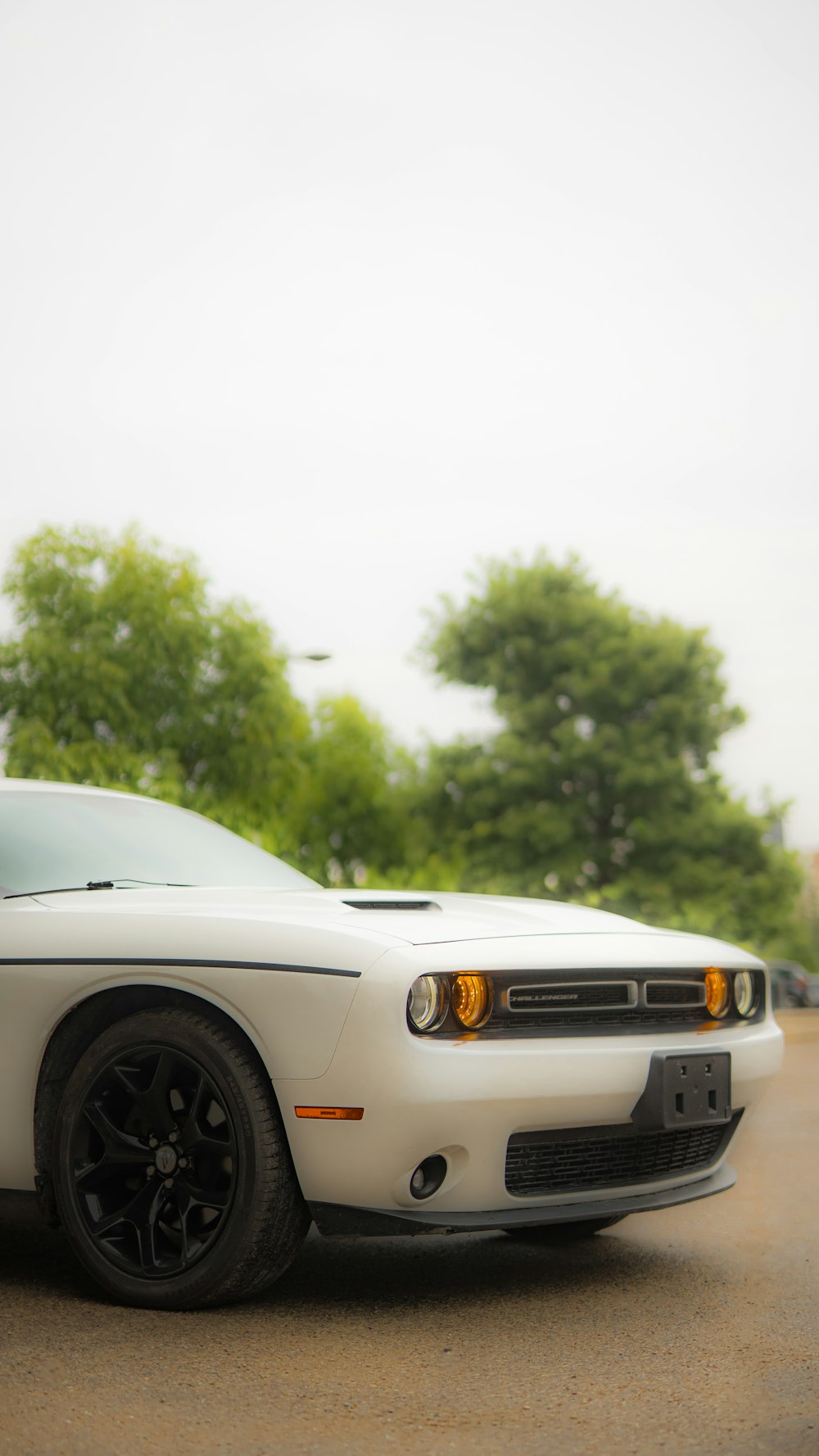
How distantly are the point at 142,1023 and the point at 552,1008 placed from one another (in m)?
1.06

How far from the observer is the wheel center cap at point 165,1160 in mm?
3854

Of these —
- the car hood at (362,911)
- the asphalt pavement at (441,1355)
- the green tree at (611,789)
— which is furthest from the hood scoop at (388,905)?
the green tree at (611,789)

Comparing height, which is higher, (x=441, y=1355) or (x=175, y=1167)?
(x=175, y=1167)

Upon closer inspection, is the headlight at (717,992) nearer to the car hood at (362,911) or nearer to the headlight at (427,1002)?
the car hood at (362,911)

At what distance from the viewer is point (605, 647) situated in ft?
132

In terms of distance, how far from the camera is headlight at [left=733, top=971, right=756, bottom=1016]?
457cm

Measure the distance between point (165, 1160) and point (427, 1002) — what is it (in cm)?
80

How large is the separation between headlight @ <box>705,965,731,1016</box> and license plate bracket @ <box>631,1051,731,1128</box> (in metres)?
0.21

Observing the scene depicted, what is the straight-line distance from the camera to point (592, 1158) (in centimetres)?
403

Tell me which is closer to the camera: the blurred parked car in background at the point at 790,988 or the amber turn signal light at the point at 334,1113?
the amber turn signal light at the point at 334,1113

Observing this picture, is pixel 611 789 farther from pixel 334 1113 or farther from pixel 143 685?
pixel 334 1113

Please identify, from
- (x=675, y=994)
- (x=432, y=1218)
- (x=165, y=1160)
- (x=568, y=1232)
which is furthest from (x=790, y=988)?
(x=165, y=1160)

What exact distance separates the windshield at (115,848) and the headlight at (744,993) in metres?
1.62

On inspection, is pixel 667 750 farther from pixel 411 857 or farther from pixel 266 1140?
pixel 266 1140
